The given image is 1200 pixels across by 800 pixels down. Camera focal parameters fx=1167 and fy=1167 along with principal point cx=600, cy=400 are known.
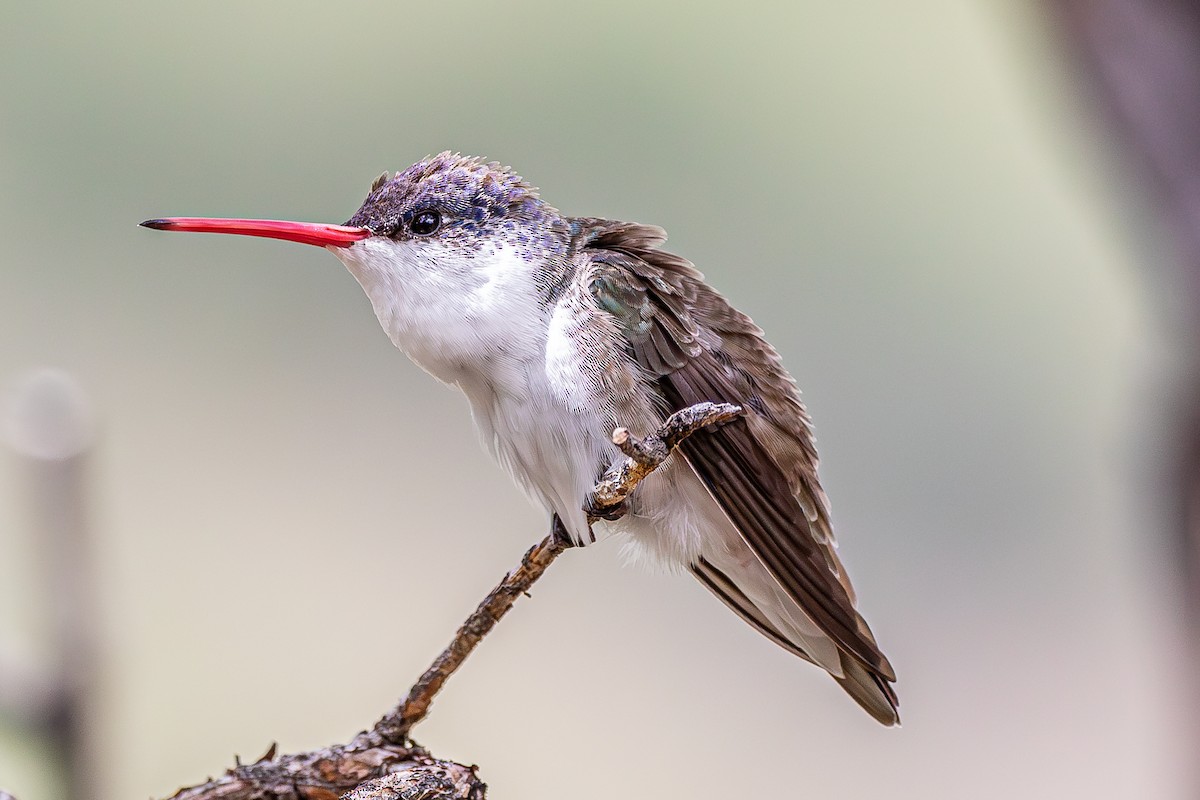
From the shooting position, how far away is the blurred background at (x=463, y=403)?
247cm

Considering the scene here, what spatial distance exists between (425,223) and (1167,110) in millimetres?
961

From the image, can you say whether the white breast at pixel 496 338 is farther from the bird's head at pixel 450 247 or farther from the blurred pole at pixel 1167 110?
the blurred pole at pixel 1167 110

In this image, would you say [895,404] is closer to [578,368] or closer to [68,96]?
[578,368]

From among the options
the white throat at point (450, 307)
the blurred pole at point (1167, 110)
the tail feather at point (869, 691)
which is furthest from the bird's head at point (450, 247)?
the blurred pole at point (1167, 110)

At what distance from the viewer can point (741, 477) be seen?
1.19 metres

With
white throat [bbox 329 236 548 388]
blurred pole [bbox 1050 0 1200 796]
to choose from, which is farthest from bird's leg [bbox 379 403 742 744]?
blurred pole [bbox 1050 0 1200 796]

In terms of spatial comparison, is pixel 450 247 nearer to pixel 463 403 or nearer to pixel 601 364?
pixel 601 364

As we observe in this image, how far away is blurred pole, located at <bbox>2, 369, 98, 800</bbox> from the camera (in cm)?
106

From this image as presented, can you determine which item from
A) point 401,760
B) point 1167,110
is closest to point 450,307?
point 401,760

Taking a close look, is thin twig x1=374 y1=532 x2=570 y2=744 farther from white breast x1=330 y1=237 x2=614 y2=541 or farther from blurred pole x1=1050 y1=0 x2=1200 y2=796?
blurred pole x1=1050 y1=0 x2=1200 y2=796

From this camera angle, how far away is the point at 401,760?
3.81ft

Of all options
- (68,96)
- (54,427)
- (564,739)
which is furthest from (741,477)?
(68,96)

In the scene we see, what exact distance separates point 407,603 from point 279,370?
2.07ft

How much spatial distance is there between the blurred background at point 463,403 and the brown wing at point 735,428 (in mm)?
1132
